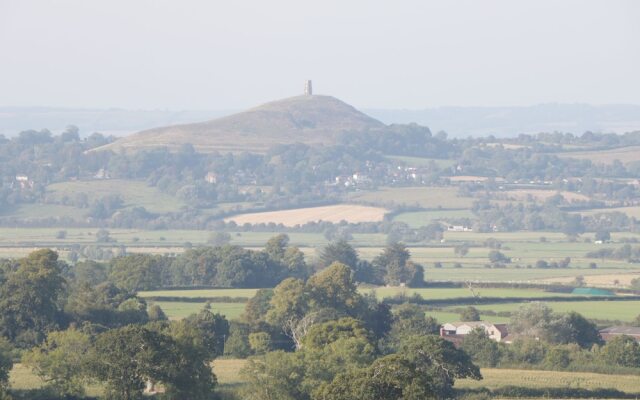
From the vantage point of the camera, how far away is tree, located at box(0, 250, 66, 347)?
53.0 m

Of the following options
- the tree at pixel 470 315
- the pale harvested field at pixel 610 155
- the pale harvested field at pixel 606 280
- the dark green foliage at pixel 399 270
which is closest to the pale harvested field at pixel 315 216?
the pale harvested field at pixel 610 155

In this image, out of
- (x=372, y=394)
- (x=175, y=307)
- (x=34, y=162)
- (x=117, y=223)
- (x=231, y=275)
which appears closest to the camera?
(x=372, y=394)

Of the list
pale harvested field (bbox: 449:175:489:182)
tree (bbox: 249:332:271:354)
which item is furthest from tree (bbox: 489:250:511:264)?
pale harvested field (bbox: 449:175:489:182)

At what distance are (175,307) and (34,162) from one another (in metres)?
126

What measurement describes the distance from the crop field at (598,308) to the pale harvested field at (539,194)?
8759 centimetres

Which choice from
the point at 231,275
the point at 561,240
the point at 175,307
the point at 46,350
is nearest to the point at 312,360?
the point at 46,350

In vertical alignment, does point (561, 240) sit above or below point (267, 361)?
below

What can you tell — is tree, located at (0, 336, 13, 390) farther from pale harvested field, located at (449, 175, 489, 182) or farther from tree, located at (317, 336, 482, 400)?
pale harvested field, located at (449, 175, 489, 182)

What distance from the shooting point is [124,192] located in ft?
523

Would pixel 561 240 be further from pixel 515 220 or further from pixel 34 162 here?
pixel 34 162

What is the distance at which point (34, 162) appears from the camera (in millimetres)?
187875

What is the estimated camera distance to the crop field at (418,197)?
500 ft

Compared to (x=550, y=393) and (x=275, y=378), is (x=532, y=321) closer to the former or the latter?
(x=550, y=393)

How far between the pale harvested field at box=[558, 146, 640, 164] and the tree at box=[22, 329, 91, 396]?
147837 millimetres
